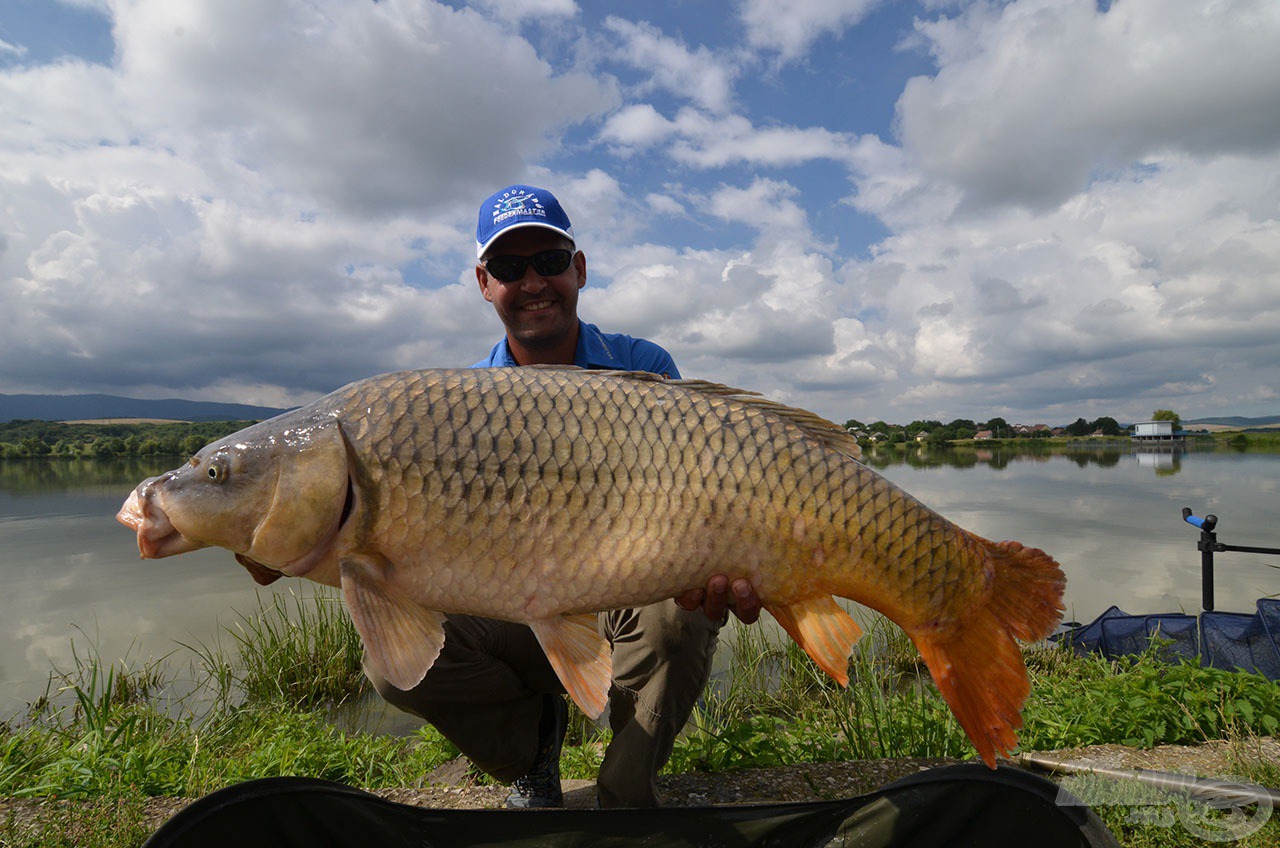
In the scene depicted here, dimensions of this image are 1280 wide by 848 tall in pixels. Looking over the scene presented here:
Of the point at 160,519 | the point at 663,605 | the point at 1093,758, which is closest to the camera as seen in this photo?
the point at 160,519

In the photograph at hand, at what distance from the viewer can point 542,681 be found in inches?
83.5

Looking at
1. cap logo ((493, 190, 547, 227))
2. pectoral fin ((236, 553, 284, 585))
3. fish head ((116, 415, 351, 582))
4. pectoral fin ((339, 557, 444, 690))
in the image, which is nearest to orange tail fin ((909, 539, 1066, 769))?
pectoral fin ((339, 557, 444, 690))

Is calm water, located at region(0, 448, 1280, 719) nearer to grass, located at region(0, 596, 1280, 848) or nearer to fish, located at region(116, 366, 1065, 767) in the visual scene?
grass, located at region(0, 596, 1280, 848)

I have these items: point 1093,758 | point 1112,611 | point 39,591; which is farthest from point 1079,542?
point 39,591

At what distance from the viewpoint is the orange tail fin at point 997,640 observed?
1370 mm

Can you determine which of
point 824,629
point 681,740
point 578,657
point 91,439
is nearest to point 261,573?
point 578,657

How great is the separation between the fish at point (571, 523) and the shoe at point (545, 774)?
820mm

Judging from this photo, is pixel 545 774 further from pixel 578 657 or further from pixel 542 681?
pixel 578 657

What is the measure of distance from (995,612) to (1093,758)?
1.11m

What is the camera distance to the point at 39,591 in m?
7.02

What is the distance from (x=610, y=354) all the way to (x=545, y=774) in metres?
1.42

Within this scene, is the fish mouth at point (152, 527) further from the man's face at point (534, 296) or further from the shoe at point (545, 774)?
the man's face at point (534, 296)

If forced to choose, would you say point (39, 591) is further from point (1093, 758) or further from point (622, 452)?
point (1093, 758)

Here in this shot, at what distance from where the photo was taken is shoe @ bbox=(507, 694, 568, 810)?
6.50 ft
